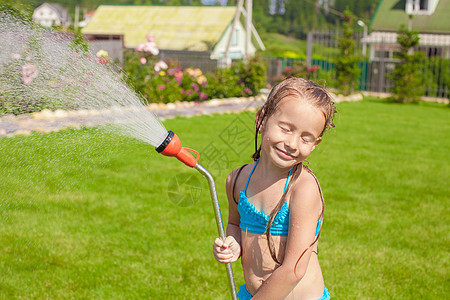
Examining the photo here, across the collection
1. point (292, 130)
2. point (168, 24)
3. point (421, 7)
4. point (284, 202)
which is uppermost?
point (421, 7)

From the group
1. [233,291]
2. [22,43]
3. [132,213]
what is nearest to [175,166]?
[132,213]

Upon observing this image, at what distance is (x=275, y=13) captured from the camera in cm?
7631

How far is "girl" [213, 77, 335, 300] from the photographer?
1927 millimetres

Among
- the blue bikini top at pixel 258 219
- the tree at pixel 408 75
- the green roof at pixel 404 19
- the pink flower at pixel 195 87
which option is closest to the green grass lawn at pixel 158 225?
the blue bikini top at pixel 258 219

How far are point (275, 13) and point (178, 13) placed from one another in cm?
5006

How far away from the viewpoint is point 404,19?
3000 centimetres

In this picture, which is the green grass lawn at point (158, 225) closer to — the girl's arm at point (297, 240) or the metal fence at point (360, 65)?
the girl's arm at point (297, 240)

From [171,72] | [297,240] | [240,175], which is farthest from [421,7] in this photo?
[297,240]

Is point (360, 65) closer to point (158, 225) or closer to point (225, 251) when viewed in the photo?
point (158, 225)

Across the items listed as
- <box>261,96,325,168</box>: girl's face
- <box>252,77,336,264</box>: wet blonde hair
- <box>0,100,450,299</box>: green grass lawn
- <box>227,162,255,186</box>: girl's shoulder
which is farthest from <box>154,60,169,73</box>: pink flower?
<box>261,96,325,168</box>: girl's face

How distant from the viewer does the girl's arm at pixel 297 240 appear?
76.9 inches

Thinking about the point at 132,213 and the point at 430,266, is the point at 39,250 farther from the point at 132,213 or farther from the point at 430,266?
the point at 430,266

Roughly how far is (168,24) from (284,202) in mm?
27491

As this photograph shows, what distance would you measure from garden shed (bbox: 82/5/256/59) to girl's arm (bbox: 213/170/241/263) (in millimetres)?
22848
